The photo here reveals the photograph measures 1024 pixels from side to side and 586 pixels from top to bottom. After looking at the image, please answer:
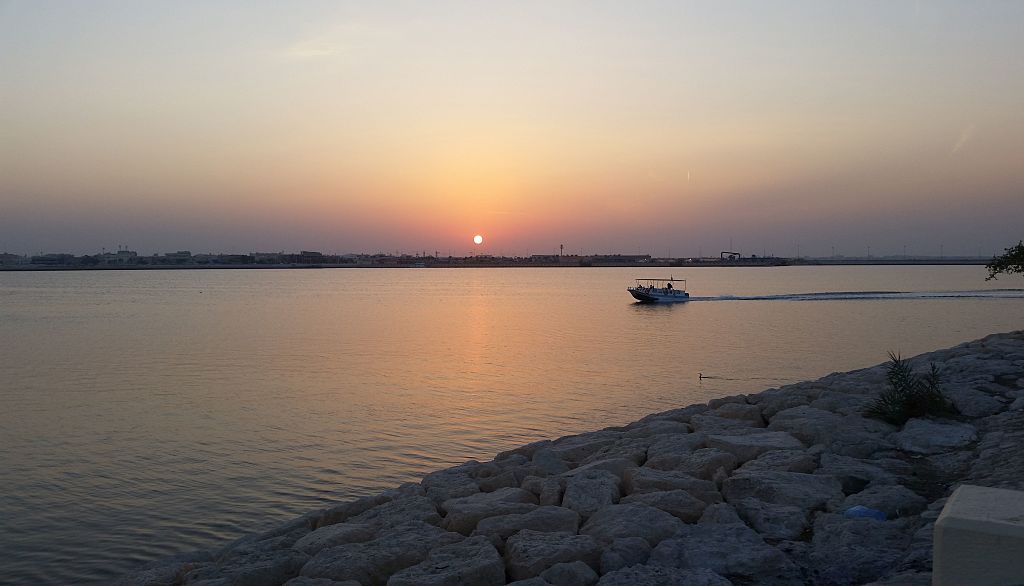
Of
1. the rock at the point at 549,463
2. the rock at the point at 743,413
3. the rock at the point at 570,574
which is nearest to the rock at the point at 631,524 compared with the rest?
the rock at the point at 570,574

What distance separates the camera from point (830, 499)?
21.1ft

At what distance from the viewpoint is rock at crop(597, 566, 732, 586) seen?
16.5 feet

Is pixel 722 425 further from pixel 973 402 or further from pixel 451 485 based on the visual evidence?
pixel 451 485

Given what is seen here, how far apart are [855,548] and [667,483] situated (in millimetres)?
1995

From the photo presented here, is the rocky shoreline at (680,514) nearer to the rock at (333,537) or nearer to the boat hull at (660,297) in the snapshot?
the rock at (333,537)

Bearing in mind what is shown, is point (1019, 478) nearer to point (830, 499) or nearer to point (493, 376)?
point (830, 499)

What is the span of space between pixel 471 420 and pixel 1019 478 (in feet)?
37.0

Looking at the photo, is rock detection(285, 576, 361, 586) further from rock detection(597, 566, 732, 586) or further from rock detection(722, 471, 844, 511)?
rock detection(722, 471, 844, 511)

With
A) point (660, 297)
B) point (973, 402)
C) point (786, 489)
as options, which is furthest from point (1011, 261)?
point (660, 297)

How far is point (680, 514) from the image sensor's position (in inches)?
253

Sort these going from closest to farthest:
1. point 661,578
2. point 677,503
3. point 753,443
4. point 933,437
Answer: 1. point 661,578
2. point 677,503
3. point 933,437
4. point 753,443

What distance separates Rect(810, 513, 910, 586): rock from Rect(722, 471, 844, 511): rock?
0.47 meters

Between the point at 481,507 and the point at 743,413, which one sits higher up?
the point at 743,413

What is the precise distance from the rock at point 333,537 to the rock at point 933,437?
5.34 metres
